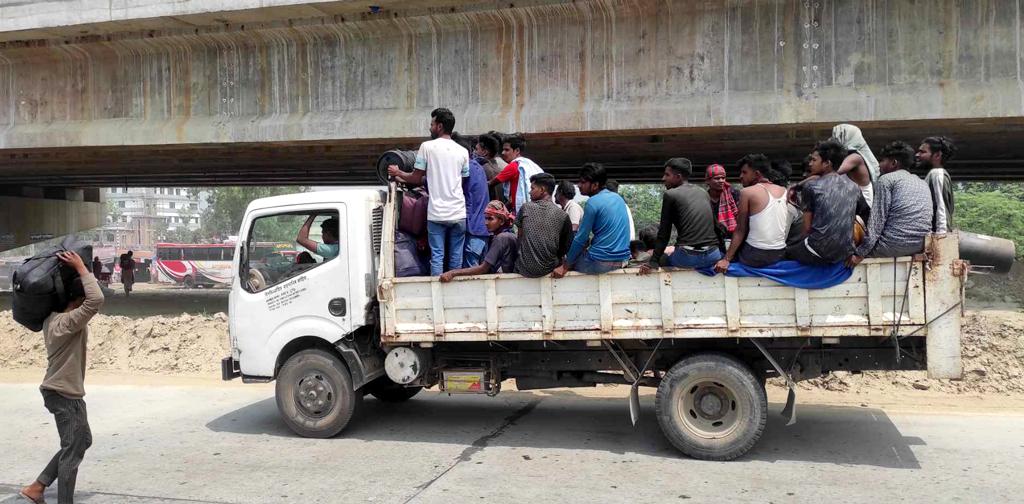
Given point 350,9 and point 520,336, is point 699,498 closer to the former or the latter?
point 520,336

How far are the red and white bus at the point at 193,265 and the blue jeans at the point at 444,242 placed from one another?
33.8m

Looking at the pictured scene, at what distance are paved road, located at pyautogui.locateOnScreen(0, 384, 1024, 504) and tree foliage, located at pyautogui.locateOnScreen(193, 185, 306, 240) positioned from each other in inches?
2219

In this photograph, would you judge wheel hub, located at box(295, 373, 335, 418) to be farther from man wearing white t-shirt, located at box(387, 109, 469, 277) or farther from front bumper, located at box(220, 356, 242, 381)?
man wearing white t-shirt, located at box(387, 109, 469, 277)

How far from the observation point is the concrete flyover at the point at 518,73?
9.56 meters

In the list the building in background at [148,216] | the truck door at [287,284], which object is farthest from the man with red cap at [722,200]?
the building in background at [148,216]

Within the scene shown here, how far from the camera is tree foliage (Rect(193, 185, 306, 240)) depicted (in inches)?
2731

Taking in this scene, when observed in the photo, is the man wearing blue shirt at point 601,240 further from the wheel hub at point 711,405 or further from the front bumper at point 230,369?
the front bumper at point 230,369

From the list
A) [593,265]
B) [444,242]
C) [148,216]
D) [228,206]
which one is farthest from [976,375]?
Result: [148,216]

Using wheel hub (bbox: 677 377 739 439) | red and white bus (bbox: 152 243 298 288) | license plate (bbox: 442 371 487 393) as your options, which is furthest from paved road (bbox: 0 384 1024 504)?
red and white bus (bbox: 152 243 298 288)

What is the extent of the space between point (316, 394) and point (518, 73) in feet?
19.8

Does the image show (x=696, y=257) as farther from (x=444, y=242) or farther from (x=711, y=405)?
(x=444, y=242)

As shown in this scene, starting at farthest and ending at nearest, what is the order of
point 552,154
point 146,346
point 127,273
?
1. point 127,273
2. point 552,154
3. point 146,346

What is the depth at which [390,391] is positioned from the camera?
831cm

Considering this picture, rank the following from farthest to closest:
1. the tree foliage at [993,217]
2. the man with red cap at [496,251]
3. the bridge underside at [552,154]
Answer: the tree foliage at [993,217], the bridge underside at [552,154], the man with red cap at [496,251]
